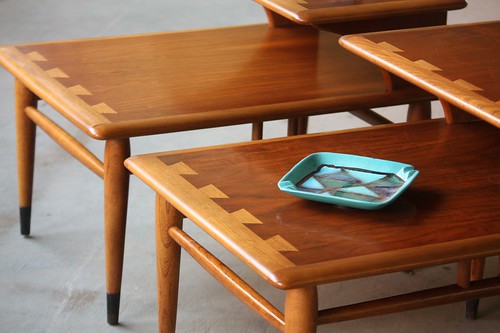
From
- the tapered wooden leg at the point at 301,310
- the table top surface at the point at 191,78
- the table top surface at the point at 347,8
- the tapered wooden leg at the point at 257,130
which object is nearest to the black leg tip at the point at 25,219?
the table top surface at the point at 191,78

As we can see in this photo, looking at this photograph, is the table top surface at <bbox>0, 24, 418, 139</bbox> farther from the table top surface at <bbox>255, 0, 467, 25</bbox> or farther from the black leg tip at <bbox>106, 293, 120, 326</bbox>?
the black leg tip at <bbox>106, 293, 120, 326</bbox>

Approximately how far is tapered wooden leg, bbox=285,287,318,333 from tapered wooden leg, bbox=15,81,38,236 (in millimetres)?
1025

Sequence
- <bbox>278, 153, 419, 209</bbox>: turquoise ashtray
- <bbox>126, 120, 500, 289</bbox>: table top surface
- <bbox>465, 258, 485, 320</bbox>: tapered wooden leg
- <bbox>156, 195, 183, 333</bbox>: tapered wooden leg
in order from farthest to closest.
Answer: <bbox>465, 258, 485, 320</bbox>: tapered wooden leg → <bbox>156, 195, 183, 333</bbox>: tapered wooden leg → <bbox>278, 153, 419, 209</bbox>: turquoise ashtray → <bbox>126, 120, 500, 289</bbox>: table top surface

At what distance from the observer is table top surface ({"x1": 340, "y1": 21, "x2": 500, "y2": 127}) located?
1.52 metres

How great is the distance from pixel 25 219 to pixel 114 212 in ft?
1.79

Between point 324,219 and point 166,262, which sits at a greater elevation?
point 324,219

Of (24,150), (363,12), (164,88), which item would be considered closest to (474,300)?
(363,12)

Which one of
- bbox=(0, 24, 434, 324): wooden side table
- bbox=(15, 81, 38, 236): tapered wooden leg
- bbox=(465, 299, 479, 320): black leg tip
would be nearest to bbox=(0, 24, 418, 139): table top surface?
bbox=(0, 24, 434, 324): wooden side table

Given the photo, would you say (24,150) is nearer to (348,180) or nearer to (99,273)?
(99,273)

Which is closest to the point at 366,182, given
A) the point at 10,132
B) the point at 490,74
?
the point at 490,74

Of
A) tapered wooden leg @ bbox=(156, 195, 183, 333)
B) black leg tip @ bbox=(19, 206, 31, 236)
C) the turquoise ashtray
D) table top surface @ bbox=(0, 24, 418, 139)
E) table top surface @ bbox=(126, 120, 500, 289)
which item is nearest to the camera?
table top surface @ bbox=(126, 120, 500, 289)

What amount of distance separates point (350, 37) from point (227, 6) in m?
2.65

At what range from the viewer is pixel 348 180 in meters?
1.37

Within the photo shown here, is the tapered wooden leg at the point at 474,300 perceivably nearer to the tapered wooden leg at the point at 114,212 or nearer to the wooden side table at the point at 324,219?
the wooden side table at the point at 324,219
